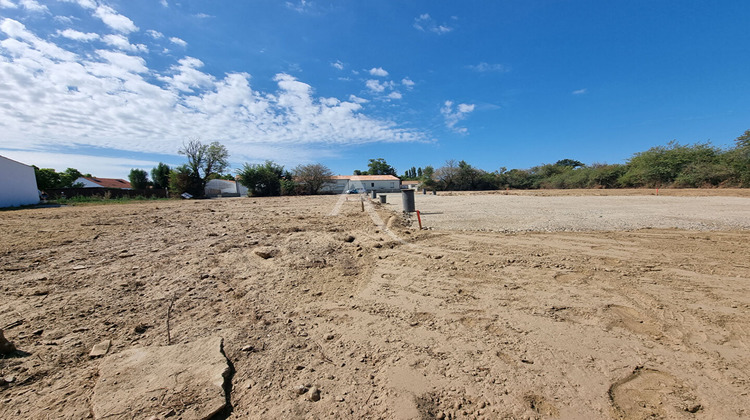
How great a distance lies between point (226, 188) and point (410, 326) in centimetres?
5671

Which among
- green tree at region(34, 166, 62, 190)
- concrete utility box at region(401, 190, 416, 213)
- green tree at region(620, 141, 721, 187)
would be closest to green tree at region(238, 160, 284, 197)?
green tree at region(34, 166, 62, 190)

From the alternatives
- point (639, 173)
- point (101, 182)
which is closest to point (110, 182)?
point (101, 182)

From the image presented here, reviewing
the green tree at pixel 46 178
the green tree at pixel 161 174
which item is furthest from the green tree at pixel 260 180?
the green tree at pixel 46 178

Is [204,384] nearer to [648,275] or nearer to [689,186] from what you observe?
[648,275]

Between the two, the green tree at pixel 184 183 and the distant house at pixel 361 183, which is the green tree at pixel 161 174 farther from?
the distant house at pixel 361 183

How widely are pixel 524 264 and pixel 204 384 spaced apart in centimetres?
440

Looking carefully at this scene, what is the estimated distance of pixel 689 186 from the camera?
25859 mm

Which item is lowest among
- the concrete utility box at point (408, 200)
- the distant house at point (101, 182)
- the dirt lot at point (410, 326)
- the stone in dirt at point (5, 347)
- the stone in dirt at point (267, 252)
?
the dirt lot at point (410, 326)

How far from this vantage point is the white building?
19.0 m

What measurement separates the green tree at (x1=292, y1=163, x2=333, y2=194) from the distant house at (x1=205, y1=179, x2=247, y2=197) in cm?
1192

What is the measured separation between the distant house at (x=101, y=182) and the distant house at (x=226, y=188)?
39.7 ft

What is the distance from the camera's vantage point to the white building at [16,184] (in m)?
19.0

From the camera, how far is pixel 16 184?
19.9 metres

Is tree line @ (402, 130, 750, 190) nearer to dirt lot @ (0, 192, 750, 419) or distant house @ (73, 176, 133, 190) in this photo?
dirt lot @ (0, 192, 750, 419)
